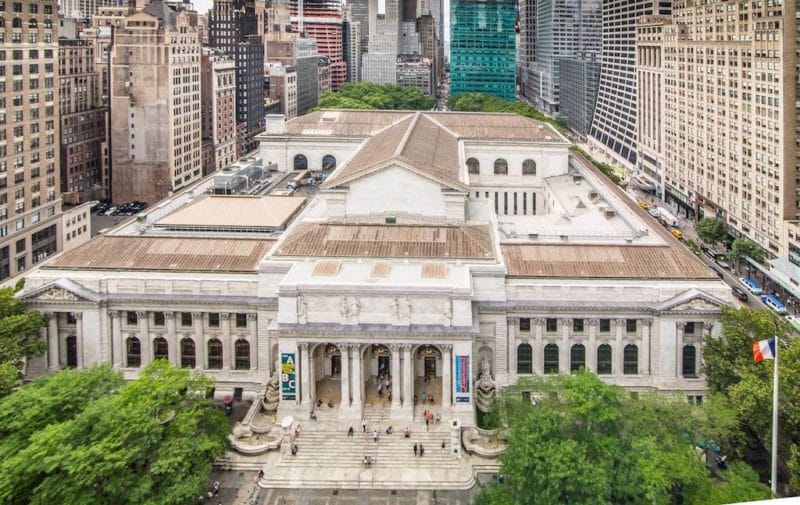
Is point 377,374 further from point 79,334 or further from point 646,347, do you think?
point 79,334

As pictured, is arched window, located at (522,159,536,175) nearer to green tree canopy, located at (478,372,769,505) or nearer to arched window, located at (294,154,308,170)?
arched window, located at (294,154,308,170)

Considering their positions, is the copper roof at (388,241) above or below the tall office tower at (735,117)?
below

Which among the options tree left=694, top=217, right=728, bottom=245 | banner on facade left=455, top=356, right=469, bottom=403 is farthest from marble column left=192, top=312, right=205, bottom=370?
tree left=694, top=217, right=728, bottom=245

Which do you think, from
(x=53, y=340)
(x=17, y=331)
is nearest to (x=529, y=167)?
(x=53, y=340)

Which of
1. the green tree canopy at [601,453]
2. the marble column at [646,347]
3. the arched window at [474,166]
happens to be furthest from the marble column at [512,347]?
the arched window at [474,166]

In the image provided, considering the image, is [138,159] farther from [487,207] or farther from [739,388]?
[739,388]

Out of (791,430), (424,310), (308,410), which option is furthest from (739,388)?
(308,410)

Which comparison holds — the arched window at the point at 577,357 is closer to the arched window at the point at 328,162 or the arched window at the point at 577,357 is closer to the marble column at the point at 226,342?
the marble column at the point at 226,342
